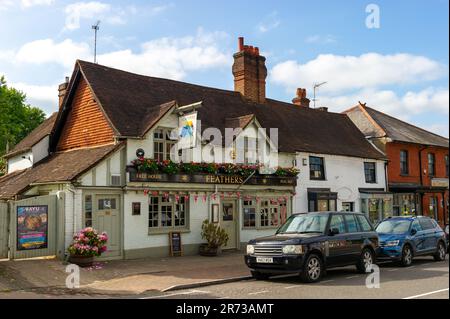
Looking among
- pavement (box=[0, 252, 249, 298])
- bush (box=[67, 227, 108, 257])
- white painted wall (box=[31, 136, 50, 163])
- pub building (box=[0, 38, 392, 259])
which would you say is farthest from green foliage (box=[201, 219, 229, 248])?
white painted wall (box=[31, 136, 50, 163])

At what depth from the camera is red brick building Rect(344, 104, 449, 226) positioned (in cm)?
2908

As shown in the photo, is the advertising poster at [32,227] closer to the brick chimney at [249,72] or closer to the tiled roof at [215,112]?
the tiled roof at [215,112]

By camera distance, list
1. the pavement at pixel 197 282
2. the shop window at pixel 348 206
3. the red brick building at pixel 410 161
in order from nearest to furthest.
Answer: the pavement at pixel 197 282 → the shop window at pixel 348 206 → the red brick building at pixel 410 161

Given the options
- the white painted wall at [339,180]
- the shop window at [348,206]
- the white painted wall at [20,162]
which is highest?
the white painted wall at [20,162]

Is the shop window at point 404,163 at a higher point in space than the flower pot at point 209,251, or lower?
higher

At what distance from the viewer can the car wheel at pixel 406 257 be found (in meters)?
15.6

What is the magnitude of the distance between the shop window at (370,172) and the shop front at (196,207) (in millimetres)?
6733

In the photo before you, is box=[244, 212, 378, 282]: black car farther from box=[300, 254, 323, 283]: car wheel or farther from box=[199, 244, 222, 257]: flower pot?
box=[199, 244, 222, 257]: flower pot

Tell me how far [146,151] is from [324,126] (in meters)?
13.4

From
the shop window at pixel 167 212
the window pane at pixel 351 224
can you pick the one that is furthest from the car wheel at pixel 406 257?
the shop window at pixel 167 212

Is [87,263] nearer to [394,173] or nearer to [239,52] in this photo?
[239,52]

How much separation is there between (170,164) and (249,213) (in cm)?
516
